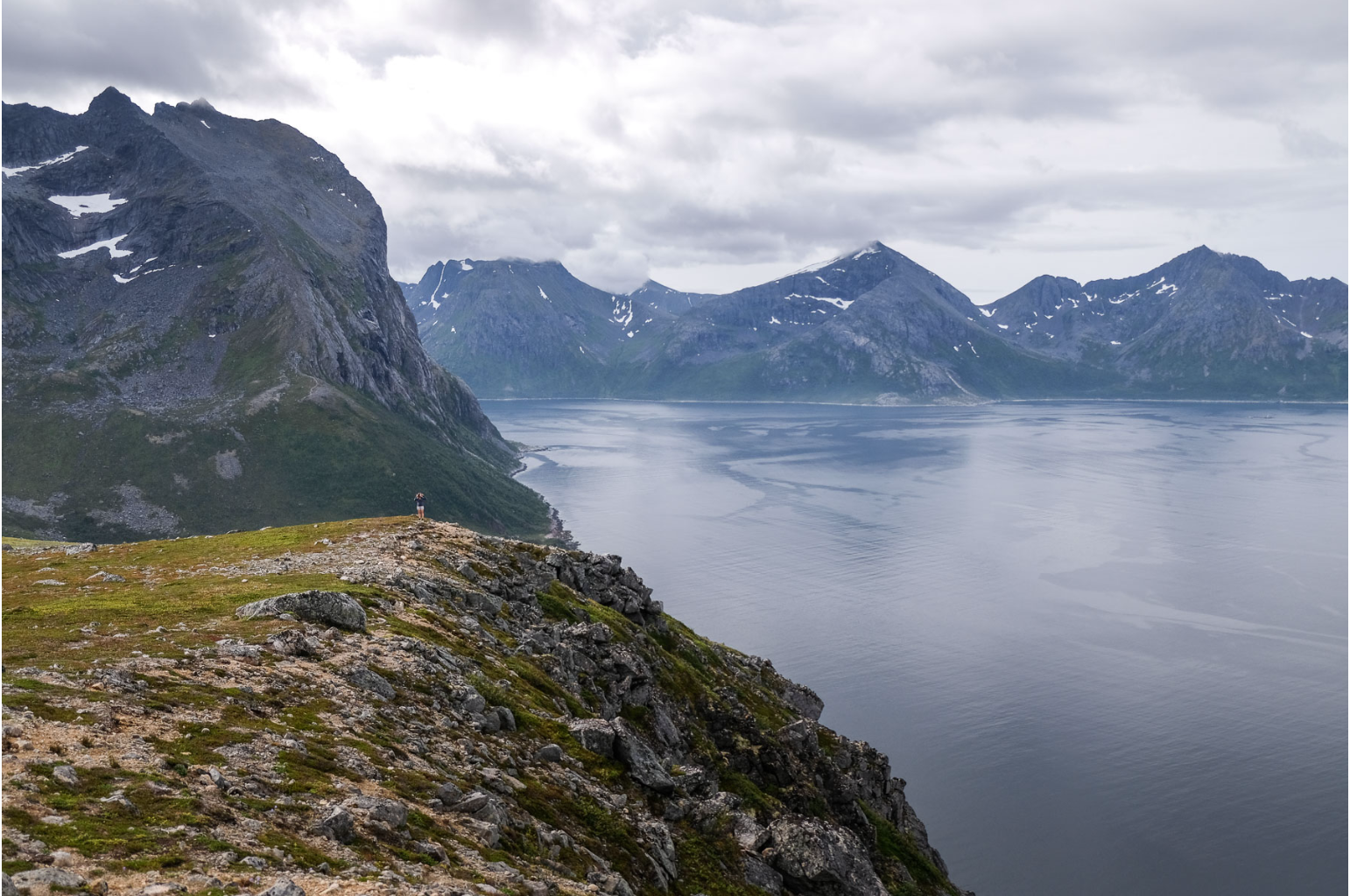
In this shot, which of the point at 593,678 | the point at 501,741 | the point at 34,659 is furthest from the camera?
the point at 593,678

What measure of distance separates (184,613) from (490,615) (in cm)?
1837

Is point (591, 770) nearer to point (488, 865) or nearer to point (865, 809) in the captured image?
point (488, 865)

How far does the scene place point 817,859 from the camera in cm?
4212

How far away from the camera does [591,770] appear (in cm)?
3781

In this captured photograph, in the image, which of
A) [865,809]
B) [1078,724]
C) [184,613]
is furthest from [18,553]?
[1078,724]

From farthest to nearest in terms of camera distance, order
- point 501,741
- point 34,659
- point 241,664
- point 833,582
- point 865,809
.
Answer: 1. point 833,582
2. point 865,809
3. point 501,741
4. point 241,664
5. point 34,659

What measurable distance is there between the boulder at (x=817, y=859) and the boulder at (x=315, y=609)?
916 inches

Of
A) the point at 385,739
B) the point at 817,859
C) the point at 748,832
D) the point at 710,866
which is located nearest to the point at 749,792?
the point at 817,859

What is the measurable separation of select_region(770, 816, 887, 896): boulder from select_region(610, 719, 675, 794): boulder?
664 centimetres

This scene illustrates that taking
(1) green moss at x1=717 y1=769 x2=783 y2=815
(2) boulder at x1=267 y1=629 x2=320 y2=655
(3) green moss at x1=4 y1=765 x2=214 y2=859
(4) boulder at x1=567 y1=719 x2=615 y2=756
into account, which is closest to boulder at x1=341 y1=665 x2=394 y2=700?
(2) boulder at x1=267 y1=629 x2=320 y2=655

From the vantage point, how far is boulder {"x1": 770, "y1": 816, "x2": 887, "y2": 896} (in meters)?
41.4

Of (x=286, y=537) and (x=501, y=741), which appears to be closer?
(x=501, y=741)

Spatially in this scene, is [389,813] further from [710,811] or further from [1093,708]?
[1093,708]

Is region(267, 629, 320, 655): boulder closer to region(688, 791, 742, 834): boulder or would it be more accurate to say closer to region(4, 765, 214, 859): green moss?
region(4, 765, 214, 859): green moss
